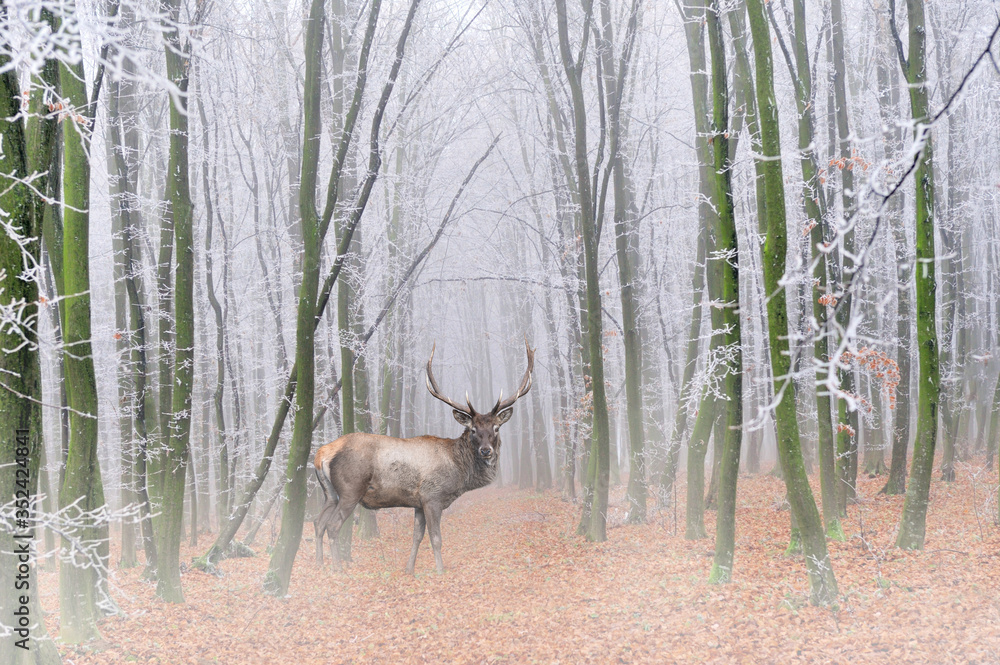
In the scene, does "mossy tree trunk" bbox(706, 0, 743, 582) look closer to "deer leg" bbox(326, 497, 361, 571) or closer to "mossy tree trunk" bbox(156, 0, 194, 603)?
"deer leg" bbox(326, 497, 361, 571)

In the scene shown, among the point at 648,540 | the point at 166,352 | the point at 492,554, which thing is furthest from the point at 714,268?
the point at 166,352

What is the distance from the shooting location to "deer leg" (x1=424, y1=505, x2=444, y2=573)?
9.68 meters

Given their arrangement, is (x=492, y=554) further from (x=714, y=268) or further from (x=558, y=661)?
(x=714, y=268)

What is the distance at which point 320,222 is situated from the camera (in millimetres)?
8211

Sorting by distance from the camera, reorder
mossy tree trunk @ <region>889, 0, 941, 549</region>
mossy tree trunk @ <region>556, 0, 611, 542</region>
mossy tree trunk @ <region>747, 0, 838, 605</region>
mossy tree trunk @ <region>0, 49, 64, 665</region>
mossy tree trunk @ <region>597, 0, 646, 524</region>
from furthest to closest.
A: 1. mossy tree trunk @ <region>597, 0, 646, 524</region>
2. mossy tree trunk @ <region>556, 0, 611, 542</region>
3. mossy tree trunk @ <region>889, 0, 941, 549</region>
4. mossy tree trunk @ <region>747, 0, 838, 605</region>
5. mossy tree trunk @ <region>0, 49, 64, 665</region>

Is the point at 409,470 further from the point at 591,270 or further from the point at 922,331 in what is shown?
the point at 922,331

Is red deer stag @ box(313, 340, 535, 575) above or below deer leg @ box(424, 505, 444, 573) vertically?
above

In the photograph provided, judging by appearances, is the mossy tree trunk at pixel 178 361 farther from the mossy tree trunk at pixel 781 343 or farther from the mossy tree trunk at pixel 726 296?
the mossy tree trunk at pixel 781 343

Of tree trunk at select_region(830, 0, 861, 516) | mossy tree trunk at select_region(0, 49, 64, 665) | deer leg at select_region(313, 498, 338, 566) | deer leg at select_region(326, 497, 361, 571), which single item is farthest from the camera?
tree trunk at select_region(830, 0, 861, 516)

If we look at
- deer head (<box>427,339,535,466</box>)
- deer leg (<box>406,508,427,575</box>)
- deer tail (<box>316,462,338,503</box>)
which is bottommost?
deer leg (<box>406,508,427,575</box>)

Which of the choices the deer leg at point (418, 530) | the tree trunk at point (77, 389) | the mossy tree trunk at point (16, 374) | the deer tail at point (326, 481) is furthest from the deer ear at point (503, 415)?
the mossy tree trunk at point (16, 374)

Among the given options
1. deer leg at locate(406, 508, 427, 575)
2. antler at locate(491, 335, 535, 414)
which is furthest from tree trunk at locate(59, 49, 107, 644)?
antler at locate(491, 335, 535, 414)

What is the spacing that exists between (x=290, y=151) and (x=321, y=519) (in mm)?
8030

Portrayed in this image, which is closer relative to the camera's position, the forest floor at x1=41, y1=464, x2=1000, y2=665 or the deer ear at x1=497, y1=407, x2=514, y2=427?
the forest floor at x1=41, y1=464, x2=1000, y2=665
